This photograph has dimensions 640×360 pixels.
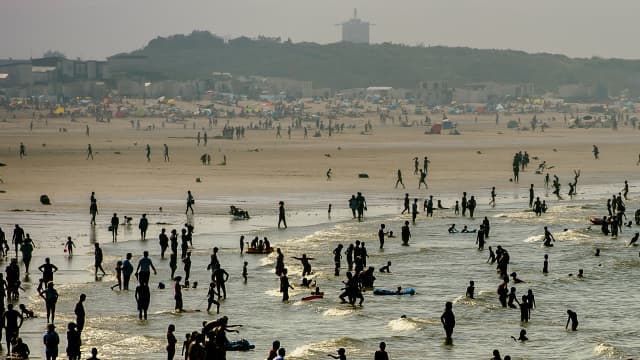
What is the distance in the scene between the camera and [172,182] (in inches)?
2427

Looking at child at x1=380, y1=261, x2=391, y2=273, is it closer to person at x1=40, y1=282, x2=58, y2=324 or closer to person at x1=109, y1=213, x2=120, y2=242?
person at x1=109, y1=213, x2=120, y2=242

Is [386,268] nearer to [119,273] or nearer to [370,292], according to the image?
[370,292]

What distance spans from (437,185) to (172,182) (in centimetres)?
1366

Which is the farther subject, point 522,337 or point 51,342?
point 522,337

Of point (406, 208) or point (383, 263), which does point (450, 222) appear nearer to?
point (406, 208)

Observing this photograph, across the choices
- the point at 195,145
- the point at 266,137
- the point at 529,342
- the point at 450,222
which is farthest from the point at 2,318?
the point at 266,137

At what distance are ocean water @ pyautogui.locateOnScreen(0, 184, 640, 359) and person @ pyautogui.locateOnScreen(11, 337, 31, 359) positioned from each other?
784mm

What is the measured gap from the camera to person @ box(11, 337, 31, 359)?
894 inches

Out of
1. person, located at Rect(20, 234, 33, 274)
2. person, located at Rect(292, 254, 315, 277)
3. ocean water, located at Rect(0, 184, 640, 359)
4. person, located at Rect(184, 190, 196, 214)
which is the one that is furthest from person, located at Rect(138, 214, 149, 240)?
person, located at Rect(292, 254, 315, 277)

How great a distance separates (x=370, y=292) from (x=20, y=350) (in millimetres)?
11621

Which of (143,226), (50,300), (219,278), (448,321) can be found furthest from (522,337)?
(143,226)

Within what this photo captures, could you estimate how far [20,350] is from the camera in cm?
2278

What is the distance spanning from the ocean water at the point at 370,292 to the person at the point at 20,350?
30.9 inches

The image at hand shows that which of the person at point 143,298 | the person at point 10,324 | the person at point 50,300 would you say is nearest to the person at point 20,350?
the person at point 10,324
